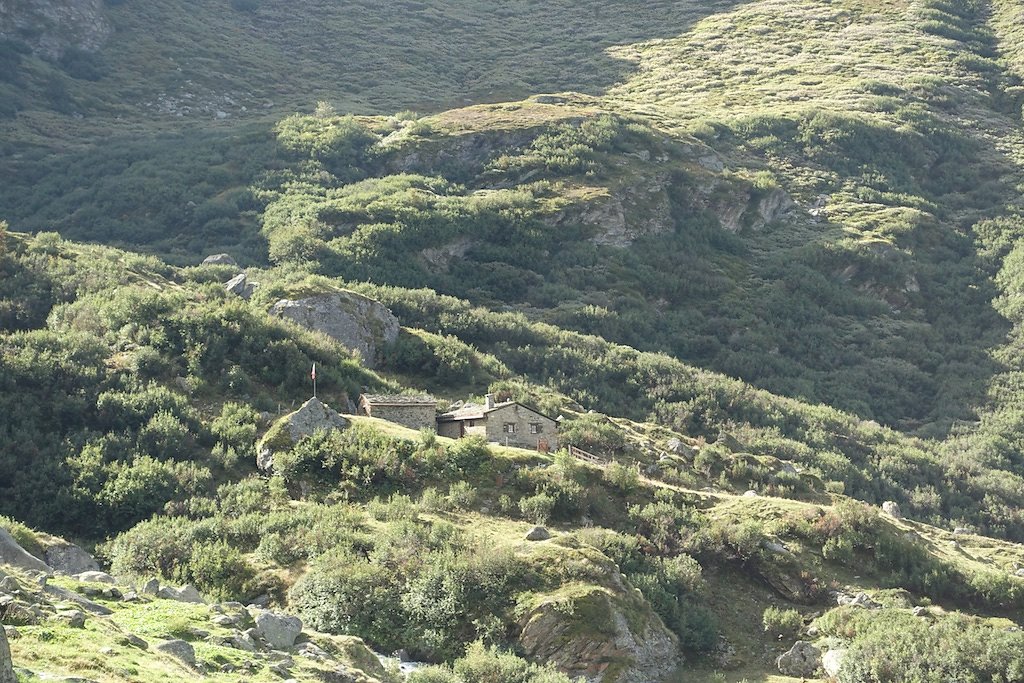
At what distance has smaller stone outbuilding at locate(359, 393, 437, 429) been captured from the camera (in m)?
38.8

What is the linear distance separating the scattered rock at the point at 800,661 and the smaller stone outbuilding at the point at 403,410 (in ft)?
50.2

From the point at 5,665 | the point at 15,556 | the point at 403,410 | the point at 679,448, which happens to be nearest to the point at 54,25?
the point at 403,410

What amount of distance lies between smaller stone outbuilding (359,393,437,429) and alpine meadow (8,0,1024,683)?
160 millimetres

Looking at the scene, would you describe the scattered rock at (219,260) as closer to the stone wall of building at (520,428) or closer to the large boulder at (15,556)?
the stone wall of building at (520,428)

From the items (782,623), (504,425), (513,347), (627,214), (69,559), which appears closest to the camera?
(69,559)

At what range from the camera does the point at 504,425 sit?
38.5m

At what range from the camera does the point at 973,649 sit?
84.8 feet

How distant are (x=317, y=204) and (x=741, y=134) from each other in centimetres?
4352

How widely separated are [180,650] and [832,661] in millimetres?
15771

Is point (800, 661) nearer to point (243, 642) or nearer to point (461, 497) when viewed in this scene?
point (461, 497)

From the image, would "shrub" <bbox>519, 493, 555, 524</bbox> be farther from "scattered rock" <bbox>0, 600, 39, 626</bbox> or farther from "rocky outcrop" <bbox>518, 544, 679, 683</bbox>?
"scattered rock" <bbox>0, 600, 39, 626</bbox>

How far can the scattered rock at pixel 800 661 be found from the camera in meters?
26.6

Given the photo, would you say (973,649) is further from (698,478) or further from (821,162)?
(821,162)

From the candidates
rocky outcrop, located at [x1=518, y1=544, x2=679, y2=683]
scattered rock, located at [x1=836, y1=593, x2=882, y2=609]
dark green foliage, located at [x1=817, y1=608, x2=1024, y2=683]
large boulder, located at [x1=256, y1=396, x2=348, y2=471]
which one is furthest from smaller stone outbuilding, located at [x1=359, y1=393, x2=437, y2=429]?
dark green foliage, located at [x1=817, y1=608, x2=1024, y2=683]
